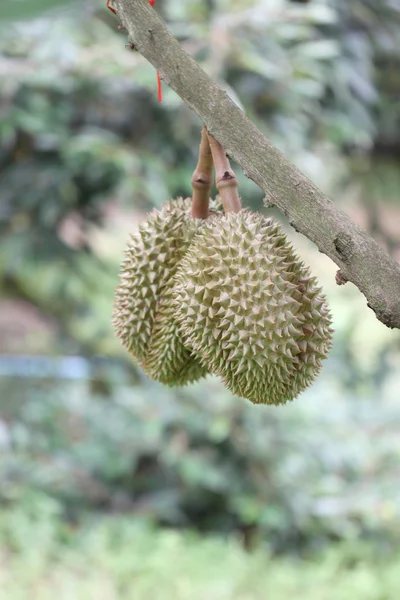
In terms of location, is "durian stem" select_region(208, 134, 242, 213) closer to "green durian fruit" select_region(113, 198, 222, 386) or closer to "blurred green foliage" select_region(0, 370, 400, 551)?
"green durian fruit" select_region(113, 198, 222, 386)

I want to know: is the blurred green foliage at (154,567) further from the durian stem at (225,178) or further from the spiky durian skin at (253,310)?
the durian stem at (225,178)

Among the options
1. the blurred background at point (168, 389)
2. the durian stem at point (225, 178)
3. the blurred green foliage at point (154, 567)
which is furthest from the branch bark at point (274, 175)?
the blurred green foliage at point (154, 567)

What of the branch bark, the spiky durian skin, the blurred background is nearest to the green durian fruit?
the spiky durian skin

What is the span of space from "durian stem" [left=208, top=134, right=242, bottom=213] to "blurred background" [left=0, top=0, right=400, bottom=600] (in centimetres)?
143

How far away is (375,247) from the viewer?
0.74 metres

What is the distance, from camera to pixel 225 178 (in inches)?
35.9

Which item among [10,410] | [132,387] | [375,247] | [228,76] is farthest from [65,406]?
[375,247]

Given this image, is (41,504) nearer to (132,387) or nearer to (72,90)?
(132,387)

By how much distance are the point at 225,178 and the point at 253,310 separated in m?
0.17

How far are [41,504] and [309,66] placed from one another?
215cm

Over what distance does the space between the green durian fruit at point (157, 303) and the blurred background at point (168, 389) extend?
1.25 m

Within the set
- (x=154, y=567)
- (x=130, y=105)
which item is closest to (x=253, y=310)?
(x=130, y=105)

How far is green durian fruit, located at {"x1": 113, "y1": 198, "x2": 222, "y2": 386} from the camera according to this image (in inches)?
44.4

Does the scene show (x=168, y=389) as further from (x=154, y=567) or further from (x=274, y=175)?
(x=274, y=175)
